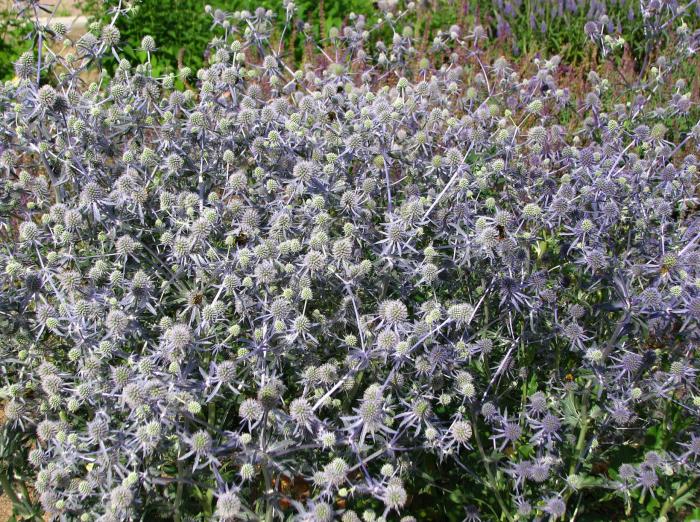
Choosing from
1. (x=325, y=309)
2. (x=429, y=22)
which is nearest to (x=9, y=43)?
(x=429, y=22)

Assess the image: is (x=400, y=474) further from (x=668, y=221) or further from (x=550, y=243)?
(x=668, y=221)

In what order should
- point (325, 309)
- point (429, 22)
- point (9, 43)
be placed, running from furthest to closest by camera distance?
point (9, 43), point (429, 22), point (325, 309)

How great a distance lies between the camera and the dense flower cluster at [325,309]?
2.94 meters

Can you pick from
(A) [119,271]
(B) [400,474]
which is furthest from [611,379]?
(A) [119,271]

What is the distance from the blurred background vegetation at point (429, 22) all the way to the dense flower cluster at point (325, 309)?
404cm

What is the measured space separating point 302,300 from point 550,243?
1349 millimetres

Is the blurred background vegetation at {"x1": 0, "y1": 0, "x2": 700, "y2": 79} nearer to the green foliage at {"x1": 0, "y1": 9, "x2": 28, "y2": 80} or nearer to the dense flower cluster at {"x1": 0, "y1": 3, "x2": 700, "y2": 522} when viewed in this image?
the green foliage at {"x1": 0, "y1": 9, "x2": 28, "y2": 80}

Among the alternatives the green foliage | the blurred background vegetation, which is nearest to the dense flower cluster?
the blurred background vegetation

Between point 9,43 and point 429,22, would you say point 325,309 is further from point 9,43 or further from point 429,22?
point 9,43

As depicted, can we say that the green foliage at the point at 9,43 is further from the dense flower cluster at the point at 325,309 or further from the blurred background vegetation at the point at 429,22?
the dense flower cluster at the point at 325,309

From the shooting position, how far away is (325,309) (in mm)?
3457

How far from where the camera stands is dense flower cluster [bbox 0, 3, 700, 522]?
294 cm

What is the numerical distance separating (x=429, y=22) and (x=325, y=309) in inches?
201

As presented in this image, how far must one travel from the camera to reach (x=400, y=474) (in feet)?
10.2
